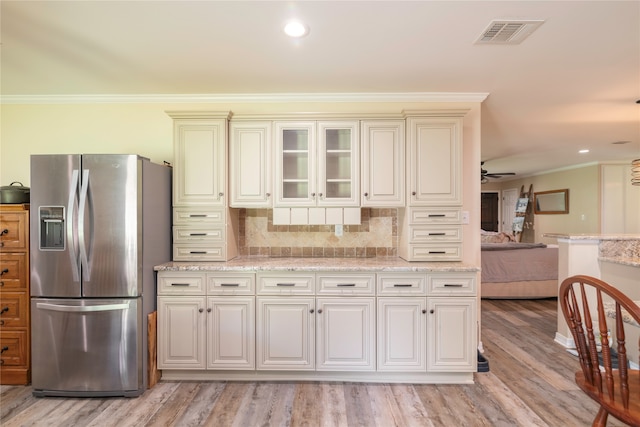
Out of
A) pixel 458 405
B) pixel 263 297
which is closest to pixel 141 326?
pixel 263 297

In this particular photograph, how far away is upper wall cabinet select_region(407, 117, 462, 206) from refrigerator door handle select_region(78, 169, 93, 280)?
2.53m

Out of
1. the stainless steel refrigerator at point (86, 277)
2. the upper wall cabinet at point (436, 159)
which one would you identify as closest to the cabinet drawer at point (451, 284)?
the upper wall cabinet at point (436, 159)

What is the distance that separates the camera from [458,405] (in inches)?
88.7

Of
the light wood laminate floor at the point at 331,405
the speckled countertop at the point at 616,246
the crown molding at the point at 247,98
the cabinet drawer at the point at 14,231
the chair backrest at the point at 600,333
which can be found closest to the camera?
the chair backrest at the point at 600,333

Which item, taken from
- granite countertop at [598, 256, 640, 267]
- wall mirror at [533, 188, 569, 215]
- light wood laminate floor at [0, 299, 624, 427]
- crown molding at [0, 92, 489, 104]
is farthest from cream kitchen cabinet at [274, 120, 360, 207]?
wall mirror at [533, 188, 569, 215]

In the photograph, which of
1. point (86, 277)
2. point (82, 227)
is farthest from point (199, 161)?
point (86, 277)

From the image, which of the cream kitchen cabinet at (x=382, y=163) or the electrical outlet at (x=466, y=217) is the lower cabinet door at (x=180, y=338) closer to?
the cream kitchen cabinet at (x=382, y=163)

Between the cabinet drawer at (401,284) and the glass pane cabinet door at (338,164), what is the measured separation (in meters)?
0.71

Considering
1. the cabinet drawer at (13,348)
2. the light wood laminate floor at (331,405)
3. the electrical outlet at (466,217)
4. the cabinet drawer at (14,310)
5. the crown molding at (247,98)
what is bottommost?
the light wood laminate floor at (331,405)

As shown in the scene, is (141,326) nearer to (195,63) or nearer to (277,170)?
(277,170)

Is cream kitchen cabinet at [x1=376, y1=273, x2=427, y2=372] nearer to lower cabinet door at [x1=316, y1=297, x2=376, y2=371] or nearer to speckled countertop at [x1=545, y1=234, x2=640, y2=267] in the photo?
lower cabinet door at [x1=316, y1=297, x2=376, y2=371]

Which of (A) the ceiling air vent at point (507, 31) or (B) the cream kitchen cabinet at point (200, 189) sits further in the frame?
(B) the cream kitchen cabinet at point (200, 189)

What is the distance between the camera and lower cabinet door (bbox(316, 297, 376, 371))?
2.51 metres

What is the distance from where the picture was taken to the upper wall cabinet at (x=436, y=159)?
2.73 m
